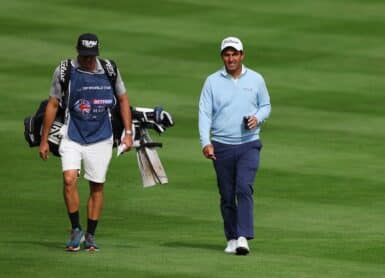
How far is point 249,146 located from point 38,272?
2363 millimetres

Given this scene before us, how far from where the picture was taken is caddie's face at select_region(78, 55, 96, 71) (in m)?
13.5

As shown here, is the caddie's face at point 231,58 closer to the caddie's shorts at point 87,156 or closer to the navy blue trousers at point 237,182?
the navy blue trousers at point 237,182

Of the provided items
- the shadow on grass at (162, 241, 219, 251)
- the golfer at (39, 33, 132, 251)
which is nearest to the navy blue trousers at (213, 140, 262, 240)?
the shadow on grass at (162, 241, 219, 251)

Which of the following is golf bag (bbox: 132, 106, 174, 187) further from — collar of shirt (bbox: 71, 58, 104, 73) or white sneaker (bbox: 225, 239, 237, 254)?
white sneaker (bbox: 225, 239, 237, 254)

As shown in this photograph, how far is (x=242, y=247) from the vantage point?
13.5 meters

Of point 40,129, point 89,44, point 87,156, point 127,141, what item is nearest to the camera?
point 89,44

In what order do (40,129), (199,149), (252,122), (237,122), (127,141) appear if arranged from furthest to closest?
1. (199,149)
2. (40,129)
3. (127,141)
4. (237,122)
5. (252,122)

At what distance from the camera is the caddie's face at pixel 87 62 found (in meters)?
13.5

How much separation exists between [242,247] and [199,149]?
6568mm

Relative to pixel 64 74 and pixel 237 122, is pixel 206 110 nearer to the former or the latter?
pixel 237 122

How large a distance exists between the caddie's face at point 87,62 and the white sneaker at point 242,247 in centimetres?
200

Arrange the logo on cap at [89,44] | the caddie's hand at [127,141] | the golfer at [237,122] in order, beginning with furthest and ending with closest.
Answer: the caddie's hand at [127,141] → the golfer at [237,122] → the logo on cap at [89,44]

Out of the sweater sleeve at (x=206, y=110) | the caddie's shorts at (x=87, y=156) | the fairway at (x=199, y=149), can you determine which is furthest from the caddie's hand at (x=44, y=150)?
the sweater sleeve at (x=206, y=110)

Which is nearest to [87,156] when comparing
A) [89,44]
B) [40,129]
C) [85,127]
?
[85,127]
